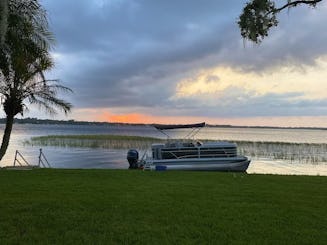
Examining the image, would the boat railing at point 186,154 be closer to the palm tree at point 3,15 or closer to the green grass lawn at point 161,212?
the green grass lawn at point 161,212

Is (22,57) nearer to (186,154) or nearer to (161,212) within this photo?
(161,212)

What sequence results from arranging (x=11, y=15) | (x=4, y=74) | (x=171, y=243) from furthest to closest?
(x=4, y=74), (x=11, y=15), (x=171, y=243)

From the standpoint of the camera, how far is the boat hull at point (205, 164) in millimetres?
25602

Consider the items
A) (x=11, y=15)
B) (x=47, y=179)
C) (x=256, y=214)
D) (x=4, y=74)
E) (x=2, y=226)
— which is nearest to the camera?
(x=2, y=226)

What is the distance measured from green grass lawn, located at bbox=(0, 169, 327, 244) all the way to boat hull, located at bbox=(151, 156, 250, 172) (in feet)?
38.4

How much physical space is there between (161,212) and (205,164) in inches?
683

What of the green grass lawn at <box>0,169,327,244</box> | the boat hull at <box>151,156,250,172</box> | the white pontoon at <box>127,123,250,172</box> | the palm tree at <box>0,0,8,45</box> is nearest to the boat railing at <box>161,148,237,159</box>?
the white pontoon at <box>127,123,250,172</box>

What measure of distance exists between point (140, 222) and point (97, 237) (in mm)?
1209

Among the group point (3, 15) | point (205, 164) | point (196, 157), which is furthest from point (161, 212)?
point (196, 157)

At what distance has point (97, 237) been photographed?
6.93 metres

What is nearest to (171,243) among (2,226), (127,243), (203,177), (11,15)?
(127,243)

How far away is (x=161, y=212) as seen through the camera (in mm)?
8789

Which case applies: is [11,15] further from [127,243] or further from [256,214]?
[256,214]

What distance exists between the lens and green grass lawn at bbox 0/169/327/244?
703cm
